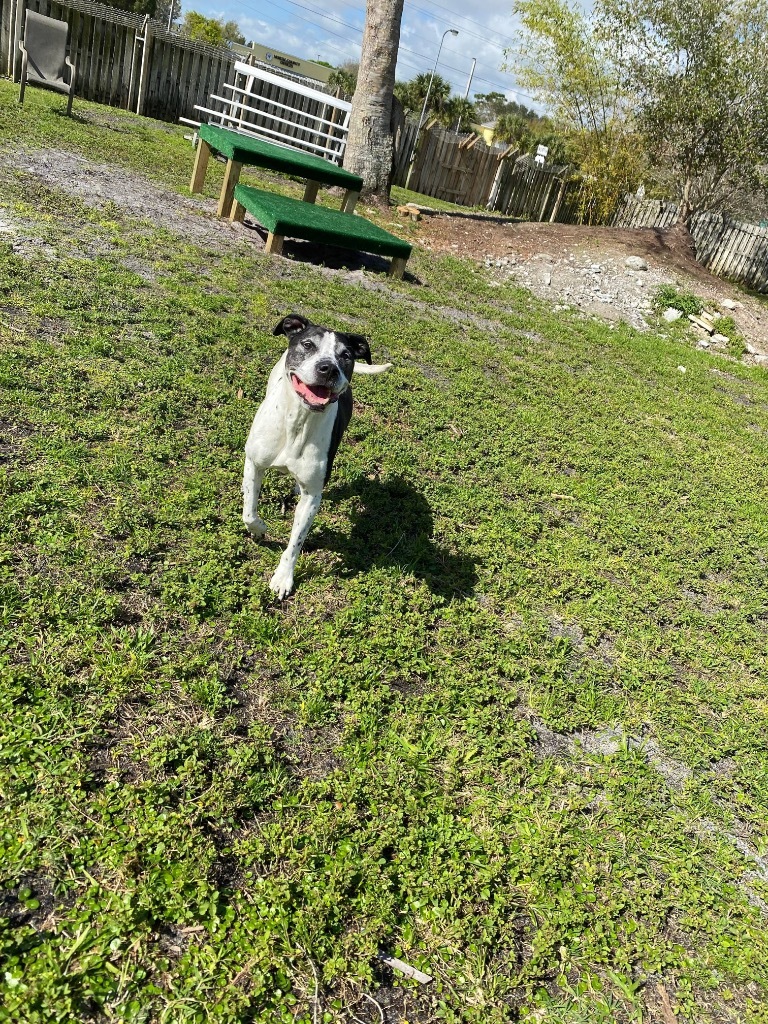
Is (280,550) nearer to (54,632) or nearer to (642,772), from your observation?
(54,632)

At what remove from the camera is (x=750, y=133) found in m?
14.7

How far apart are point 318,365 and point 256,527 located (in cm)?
106

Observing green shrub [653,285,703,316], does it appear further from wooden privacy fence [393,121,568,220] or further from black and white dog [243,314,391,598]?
black and white dog [243,314,391,598]

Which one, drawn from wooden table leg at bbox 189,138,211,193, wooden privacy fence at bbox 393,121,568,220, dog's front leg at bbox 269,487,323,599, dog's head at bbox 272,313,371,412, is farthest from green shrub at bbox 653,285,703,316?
dog's front leg at bbox 269,487,323,599

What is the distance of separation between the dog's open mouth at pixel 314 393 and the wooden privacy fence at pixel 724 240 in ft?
61.1

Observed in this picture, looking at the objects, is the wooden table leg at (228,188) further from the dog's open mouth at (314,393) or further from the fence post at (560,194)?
the fence post at (560,194)

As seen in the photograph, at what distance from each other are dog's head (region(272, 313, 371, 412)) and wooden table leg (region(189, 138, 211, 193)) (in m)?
7.67

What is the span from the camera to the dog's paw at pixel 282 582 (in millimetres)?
3443

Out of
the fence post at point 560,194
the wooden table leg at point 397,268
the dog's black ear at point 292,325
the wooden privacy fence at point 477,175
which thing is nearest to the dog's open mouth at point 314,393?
the dog's black ear at point 292,325

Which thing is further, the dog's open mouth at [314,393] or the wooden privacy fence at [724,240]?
the wooden privacy fence at [724,240]

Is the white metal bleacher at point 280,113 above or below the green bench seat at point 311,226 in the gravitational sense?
above

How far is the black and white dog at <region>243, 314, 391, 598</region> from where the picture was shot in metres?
3.08

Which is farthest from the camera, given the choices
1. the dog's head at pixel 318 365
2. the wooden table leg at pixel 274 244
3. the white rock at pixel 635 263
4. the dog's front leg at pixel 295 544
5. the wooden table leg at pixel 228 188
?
the white rock at pixel 635 263

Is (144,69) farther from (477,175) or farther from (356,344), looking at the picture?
(356,344)
